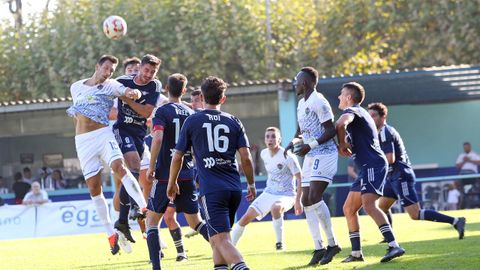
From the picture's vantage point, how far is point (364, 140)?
41.8ft

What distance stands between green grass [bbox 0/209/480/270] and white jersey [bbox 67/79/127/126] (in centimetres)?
200

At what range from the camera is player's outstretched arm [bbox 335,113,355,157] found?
12266 millimetres

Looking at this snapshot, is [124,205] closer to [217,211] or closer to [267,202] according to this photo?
[267,202]

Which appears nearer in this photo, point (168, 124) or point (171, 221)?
point (168, 124)

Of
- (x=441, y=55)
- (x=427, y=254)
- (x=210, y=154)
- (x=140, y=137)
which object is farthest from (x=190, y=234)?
(x=441, y=55)

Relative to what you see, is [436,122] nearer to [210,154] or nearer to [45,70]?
[45,70]

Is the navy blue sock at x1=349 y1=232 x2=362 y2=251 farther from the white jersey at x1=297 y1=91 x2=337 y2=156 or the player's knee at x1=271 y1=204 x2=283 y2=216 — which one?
the player's knee at x1=271 y1=204 x2=283 y2=216

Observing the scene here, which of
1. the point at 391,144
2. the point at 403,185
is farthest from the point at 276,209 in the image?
the point at 391,144

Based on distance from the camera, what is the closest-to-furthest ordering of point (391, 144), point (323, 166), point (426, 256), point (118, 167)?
point (323, 166), point (426, 256), point (118, 167), point (391, 144)

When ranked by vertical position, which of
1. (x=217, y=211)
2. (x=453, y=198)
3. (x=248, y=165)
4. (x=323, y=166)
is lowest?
(x=453, y=198)

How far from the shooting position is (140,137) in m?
15.3

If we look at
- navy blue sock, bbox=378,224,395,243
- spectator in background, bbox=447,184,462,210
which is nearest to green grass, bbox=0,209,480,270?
navy blue sock, bbox=378,224,395,243

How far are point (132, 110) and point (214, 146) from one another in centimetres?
489

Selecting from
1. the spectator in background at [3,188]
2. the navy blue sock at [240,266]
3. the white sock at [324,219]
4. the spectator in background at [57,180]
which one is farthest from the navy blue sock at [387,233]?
the spectator in background at [3,188]
